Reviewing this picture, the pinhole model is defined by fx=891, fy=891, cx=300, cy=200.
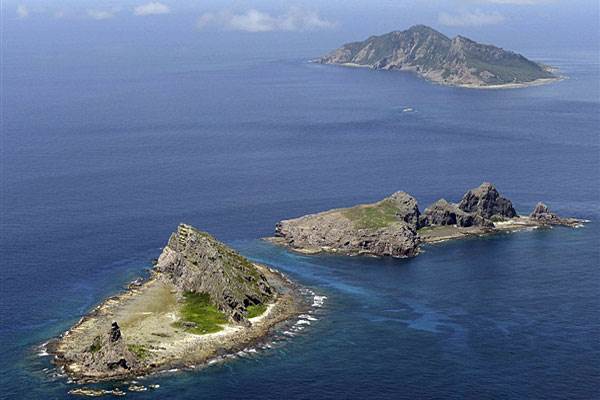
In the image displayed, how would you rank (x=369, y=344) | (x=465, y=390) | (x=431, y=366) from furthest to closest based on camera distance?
(x=369, y=344), (x=431, y=366), (x=465, y=390)

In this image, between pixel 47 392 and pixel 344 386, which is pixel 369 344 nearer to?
pixel 344 386

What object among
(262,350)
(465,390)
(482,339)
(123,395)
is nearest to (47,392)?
(123,395)

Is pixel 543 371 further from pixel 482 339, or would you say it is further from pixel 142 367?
pixel 142 367

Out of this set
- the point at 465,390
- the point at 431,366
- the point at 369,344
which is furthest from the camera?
the point at 369,344

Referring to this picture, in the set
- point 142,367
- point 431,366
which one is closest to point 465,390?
point 431,366

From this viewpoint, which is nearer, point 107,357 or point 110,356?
point 107,357

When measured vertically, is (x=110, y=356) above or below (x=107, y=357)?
above

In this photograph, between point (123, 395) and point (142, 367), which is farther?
point (142, 367)

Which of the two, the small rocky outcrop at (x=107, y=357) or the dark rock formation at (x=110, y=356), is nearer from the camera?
the small rocky outcrop at (x=107, y=357)

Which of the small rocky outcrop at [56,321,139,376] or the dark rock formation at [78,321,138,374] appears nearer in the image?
the small rocky outcrop at [56,321,139,376]
